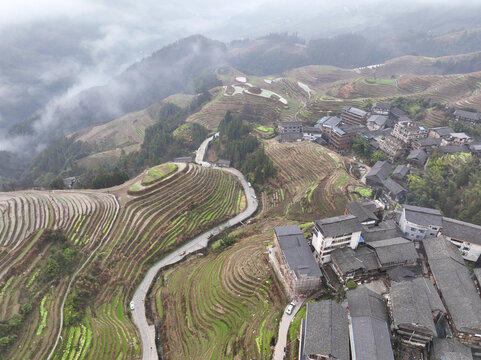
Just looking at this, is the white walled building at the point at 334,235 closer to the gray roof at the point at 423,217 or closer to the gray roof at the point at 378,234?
the gray roof at the point at 378,234

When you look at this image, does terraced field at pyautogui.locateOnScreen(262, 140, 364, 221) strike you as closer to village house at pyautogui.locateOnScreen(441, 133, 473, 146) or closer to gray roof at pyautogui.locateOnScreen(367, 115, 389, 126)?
gray roof at pyautogui.locateOnScreen(367, 115, 389, 126)

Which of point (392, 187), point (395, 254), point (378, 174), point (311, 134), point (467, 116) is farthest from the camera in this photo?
point (311, 134)

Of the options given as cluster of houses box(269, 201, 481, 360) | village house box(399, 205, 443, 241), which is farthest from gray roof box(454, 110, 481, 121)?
village house box(399, 205, 443, 241)

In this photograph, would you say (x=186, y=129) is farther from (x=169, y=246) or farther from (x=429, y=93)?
(x=429, y=93)

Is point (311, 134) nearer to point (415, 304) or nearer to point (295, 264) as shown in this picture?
point (295, 264)

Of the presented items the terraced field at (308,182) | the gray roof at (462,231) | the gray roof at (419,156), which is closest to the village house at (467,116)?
the gray roof at (419,156)

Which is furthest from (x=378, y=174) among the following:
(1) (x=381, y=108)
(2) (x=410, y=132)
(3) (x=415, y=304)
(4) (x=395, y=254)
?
(3) (x=415, y=304)
